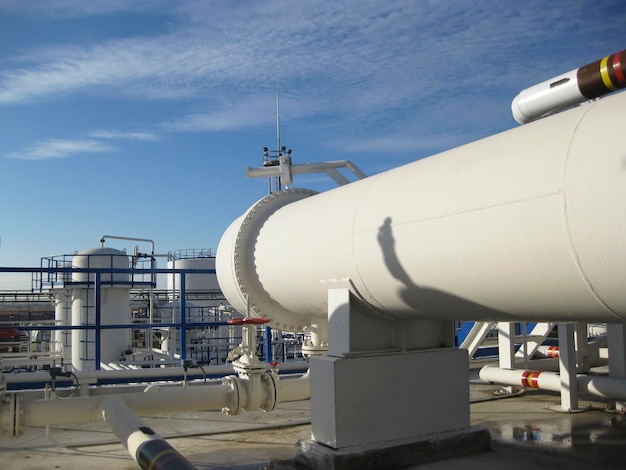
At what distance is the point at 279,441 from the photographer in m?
6.68

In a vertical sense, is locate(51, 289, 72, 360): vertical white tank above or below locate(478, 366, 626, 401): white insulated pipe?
above

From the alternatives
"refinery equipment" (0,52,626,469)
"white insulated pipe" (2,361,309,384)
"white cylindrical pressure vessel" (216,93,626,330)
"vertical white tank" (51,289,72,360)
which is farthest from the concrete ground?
"vertical white tank" (51,289,72,360)

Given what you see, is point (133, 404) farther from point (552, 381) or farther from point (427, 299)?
point (552, 381)

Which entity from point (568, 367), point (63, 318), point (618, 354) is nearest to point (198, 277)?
point (63, 318)

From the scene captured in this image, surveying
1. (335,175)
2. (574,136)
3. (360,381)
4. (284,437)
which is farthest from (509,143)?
(284,437)

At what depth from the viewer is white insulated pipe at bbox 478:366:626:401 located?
7586mm

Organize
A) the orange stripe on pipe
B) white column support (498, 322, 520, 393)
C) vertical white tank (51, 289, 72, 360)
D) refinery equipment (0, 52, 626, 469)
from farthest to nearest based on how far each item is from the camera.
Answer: vertical white tank (51, 289, 72, 360) < white column support (498, 322, 520, 393) < the orange stripe on pipe < refinery equipment (0, 52, 626, 469)

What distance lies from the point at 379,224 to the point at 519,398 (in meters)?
5.43

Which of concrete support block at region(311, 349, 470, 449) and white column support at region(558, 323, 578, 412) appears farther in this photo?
white column support at region(558, 323, 578, 412)

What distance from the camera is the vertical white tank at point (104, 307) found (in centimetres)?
1647

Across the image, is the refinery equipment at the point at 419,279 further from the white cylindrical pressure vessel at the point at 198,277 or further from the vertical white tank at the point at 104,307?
the white cylindrical pressure vessel at the point at 198,277

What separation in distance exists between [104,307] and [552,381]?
1209cm

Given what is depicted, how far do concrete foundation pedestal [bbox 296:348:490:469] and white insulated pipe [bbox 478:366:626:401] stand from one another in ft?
8.45

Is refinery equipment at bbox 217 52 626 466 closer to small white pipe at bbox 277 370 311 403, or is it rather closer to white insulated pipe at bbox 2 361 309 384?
small white pipe at bbox 277 370 311 403
